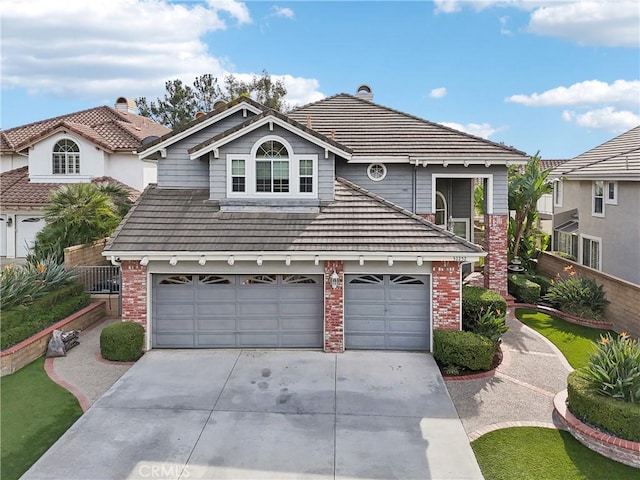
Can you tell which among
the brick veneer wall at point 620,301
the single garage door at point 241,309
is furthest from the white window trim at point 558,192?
the single garage door at point 241,309

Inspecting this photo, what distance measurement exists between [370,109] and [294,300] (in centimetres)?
1038

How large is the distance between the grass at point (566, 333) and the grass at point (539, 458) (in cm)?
451

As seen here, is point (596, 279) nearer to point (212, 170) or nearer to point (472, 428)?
point (472, 428)

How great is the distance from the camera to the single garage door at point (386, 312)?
45.5 feet

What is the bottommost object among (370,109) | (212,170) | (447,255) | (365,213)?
(447,255)

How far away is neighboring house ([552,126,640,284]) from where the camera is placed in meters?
19.9

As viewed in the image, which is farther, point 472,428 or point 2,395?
point 2,395

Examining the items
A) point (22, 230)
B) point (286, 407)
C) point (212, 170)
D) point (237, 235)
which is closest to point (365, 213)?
point (237, 235)

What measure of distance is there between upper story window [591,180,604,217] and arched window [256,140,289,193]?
15.3 meters

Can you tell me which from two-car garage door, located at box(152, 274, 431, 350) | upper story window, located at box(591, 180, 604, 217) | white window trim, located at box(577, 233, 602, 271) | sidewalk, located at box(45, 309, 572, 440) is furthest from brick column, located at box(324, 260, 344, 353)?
upper story window, located at box(591, 180, 604, 217)

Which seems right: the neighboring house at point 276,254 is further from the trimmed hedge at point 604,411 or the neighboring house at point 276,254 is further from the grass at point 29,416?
the trimmed hedge at point 604,411

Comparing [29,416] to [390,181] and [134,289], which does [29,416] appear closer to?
[134,289]

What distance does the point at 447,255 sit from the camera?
43.3 ft

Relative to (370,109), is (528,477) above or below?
below
